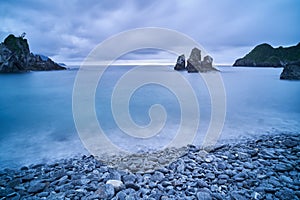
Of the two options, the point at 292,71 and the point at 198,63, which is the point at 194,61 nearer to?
the point at 198,63

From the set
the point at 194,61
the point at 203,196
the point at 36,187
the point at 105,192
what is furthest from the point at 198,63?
the point at 36,187

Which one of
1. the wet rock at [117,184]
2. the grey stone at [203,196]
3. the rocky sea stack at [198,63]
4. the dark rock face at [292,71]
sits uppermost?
the rocky sea stack at [198,63]

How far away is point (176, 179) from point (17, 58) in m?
36.3

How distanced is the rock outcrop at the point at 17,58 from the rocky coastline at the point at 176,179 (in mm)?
32226

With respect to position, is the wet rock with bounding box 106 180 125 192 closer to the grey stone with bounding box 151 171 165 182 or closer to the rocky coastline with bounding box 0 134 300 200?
the rocky coastline with bounding box 0 134 300 200

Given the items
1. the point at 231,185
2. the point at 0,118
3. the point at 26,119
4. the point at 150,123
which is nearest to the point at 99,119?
the point at 150,123

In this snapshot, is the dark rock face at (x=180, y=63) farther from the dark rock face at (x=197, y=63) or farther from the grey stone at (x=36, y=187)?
the grey stone at (x=36, y=187)

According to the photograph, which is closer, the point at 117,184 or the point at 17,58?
the point at 117,184

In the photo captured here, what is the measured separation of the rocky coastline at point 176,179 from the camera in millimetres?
2365

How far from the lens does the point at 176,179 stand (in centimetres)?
270

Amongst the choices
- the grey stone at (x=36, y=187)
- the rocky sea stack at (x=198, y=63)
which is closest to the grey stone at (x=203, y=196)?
the grey stone at (x=36, y=187)

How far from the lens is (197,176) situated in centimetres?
276

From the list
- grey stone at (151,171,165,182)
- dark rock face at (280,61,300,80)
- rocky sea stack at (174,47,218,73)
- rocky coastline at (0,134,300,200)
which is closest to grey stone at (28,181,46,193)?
rocky coastline at (0,134,300,200)

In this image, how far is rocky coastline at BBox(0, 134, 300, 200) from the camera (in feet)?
7.76
